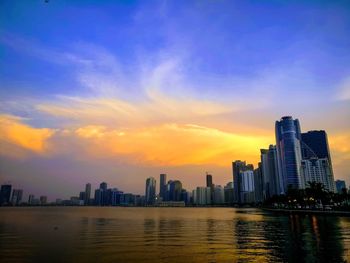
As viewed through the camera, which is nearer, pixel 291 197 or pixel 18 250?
pixel 18 250

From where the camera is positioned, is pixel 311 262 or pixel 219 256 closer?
pixel 311 262

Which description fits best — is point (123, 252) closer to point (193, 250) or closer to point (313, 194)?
point (193, 250)

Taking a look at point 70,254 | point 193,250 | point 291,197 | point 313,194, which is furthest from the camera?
point 291,197

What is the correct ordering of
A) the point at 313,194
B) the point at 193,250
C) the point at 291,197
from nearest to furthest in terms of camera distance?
the point at 193,250 → the point at 313,194 → the point at 291,197

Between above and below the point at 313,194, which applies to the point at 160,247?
below

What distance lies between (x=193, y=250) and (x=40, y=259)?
16490mm

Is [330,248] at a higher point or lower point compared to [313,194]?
lower

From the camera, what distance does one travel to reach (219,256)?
93.4 ft

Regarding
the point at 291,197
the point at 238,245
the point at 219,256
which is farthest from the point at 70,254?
the point at 291,197

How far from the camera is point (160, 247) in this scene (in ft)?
114

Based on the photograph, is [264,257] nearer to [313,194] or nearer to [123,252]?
[123,252]

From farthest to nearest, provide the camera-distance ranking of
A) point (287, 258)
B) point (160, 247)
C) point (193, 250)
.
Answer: point (160, 247) < point (193, 250) < point (287, 258)

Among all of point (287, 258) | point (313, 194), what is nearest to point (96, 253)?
point (287, 258)

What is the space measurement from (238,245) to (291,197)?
509 ft
